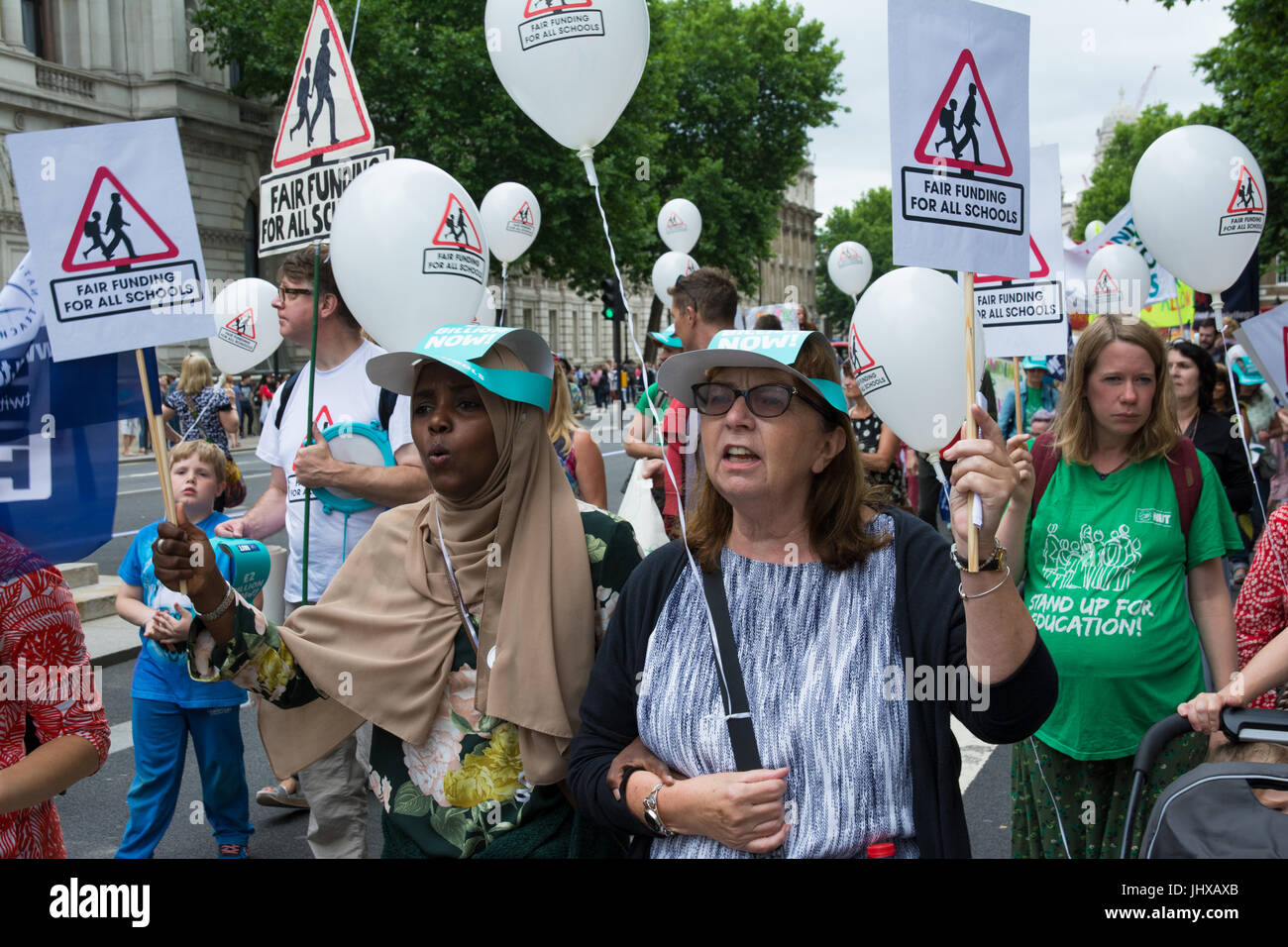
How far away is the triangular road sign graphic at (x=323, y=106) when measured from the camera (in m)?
3.94

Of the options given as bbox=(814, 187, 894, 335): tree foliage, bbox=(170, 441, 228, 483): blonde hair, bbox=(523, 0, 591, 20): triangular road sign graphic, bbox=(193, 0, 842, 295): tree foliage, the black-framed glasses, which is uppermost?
bbox=(814, 187, 894, 335): tree foliage

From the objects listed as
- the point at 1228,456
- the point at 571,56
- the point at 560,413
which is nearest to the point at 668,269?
the point at 560,413

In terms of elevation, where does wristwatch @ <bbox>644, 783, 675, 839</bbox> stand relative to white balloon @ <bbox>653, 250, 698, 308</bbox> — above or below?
below

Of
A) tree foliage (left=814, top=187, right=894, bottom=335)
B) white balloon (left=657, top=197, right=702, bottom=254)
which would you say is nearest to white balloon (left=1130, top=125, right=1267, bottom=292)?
white balloon (left=657, top=197, right=702, bottom=254)

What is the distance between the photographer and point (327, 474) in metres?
3.77

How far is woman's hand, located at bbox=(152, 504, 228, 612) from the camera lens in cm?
232

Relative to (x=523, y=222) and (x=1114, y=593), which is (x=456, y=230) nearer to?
(x=1114, y=593)

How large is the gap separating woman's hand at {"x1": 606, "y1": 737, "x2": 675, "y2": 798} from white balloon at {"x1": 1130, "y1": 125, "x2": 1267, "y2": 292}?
17.8 ft

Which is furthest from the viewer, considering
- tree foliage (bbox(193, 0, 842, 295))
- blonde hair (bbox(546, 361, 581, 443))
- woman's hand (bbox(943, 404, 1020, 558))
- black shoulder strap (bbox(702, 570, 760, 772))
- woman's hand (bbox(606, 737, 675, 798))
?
tree foliage (bbox(193, 0, 842, 295))

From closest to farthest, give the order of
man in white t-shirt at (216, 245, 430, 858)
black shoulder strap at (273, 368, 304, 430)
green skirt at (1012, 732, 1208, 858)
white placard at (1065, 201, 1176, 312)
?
green skirt at (1012, 732, 1208, 858) < man in white t-shirt at (216, 245, 430, 858) < black shoulder strap at (273, 368, 304, 430) < white placard at (1065, 201, 1176, 312)

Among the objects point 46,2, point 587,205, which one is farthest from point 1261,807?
point 46,2

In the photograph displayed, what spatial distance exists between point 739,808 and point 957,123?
1.45 meters

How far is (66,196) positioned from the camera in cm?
269

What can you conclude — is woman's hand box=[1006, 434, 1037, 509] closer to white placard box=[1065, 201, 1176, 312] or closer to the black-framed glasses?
the black-framed glasses
